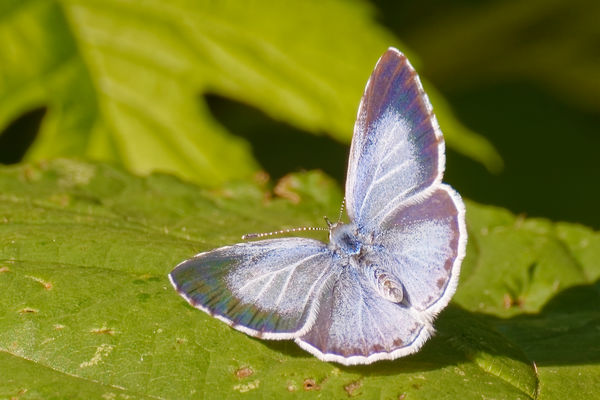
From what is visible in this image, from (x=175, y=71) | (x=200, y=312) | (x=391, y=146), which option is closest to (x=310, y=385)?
(x=200, y=312)

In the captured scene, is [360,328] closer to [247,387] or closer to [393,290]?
[393,290]

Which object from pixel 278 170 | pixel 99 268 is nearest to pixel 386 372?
pixel 99 268

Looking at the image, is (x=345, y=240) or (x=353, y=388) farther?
(x=345, y=240)

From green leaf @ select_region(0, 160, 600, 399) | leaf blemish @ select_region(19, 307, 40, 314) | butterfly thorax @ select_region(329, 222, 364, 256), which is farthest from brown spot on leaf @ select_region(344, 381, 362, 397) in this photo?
leaf blemish @ select_region(19, 307, 40, 314)

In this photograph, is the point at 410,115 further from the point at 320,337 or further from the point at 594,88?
the point at 594,88

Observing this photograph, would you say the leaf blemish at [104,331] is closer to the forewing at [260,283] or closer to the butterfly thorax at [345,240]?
the forewing at [260,283]

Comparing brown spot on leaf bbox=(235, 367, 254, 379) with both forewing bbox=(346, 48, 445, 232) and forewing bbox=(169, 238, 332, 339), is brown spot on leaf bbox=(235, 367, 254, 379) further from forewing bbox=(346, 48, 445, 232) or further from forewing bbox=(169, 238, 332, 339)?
forewing bbox=(346, 48, 445, 232)

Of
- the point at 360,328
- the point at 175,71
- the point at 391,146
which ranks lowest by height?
the point at 175,71
